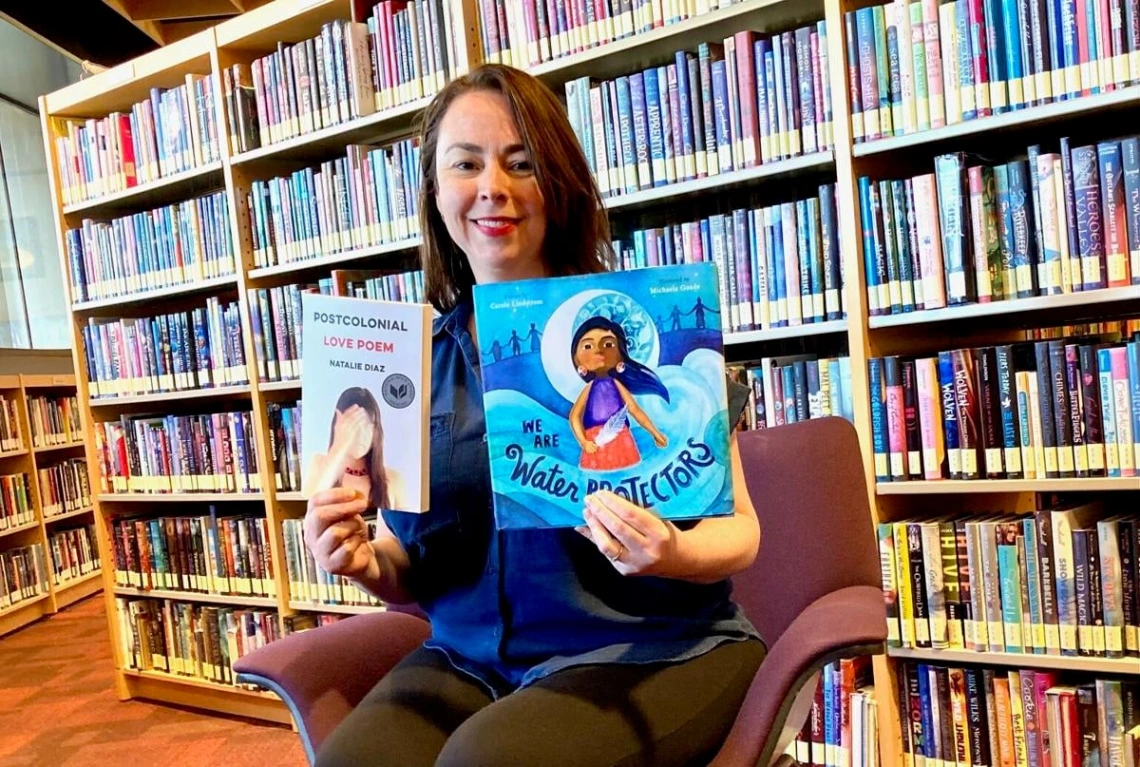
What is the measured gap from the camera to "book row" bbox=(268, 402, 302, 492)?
2984mm

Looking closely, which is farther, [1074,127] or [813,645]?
[1074,127]

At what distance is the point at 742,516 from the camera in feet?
3.81

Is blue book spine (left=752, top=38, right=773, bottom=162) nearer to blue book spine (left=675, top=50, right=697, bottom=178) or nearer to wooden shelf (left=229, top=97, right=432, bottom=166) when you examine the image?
blue book spine (left=675, top=50, right=697, bottom=178)

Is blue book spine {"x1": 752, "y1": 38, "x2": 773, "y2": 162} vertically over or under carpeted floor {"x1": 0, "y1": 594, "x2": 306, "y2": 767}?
over

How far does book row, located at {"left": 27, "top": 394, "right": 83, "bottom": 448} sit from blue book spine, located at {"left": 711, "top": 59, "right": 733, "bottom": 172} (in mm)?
4401

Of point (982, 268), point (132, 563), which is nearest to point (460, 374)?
point (982, 268)

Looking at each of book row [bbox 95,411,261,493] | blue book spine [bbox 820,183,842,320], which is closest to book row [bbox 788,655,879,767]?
blue book spine [bbox 820,183,842,320]

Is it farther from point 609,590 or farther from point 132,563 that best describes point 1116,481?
point 132,563

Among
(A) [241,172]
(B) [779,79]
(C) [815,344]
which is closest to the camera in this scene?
(B) [779,79]

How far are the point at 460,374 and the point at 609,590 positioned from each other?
0.38 metres

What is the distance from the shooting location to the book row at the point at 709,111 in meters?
2.10

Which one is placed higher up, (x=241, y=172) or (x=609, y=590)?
(x=241, y=172)

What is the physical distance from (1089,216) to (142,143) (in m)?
2.97

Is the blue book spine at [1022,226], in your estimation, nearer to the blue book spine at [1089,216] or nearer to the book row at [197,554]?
the blue book spine at [1089,216]
